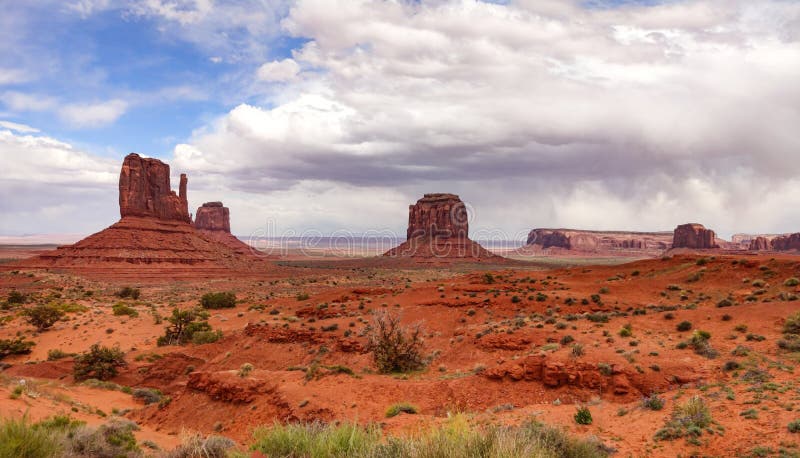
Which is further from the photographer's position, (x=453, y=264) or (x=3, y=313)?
(x=453, y=264)

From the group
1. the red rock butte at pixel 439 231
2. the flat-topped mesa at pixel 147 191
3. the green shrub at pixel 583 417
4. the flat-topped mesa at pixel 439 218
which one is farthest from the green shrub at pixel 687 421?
the flat-topped mesa at pixel 439 218

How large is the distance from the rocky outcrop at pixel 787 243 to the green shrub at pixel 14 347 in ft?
678

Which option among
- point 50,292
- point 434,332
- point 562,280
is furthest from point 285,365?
point 50,292

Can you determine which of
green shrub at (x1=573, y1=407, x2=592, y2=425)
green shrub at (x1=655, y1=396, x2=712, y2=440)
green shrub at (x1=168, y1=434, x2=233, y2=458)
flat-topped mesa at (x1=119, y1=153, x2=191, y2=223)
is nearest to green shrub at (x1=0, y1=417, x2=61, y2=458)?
green shrub at (x1=168, y1=434, x2=233, y2=458)

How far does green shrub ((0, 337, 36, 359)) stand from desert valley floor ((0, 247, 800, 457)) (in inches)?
14.7

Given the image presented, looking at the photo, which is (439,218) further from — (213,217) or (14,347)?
(14,347)

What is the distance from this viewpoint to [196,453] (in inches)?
283

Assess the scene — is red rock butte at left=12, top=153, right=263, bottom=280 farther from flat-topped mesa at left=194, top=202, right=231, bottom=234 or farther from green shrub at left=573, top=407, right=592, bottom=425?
green shrub at left=573, top=407, right=592, bottom=425

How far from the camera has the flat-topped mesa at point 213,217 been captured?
17725 cm

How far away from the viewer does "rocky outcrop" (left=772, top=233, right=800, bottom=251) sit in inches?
6339

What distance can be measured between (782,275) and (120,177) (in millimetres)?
104450

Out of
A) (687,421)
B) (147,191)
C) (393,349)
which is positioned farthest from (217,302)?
(147,191)

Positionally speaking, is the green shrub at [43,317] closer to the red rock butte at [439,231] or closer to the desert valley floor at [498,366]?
the desert valley floor at [498,366]

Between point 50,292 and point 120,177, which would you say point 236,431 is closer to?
point 50,292
